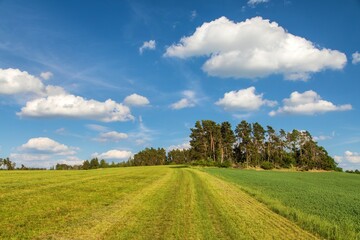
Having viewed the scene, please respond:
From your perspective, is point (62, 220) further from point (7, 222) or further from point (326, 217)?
point (326, 217)

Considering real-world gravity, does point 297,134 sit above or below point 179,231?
above

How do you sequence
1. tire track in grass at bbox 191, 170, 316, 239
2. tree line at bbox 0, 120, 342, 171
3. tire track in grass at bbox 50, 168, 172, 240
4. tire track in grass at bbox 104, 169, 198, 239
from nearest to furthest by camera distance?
tire track in grass at bbox 50, 168, 172, 240 → tire track in grass at bbox 104, 169, 198, 239 → tire track in grass at bbox 191, 170, 316, 239 → tree line at bbox 0, 120, 342, 171

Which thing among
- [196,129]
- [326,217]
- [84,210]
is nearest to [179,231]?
[84,210]

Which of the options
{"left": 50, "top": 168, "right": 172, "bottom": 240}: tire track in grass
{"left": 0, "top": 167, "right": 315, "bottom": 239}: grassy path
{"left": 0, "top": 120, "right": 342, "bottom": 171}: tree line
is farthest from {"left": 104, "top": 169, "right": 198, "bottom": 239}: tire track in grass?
{"left": 0, "top": 120, "right": 342, "bottom": 171}: tree line

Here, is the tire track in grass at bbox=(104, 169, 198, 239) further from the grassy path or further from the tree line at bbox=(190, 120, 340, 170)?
the tree line at bbox=(190, 120, 340, 170)

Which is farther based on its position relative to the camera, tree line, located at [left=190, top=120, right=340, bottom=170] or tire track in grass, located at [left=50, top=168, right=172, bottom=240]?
tree line, located at [left=190, top=120, right=340, bottom=170]

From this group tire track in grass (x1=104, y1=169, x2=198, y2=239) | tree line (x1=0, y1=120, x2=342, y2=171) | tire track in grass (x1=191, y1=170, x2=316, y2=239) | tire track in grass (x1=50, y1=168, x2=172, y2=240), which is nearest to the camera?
tire track in grass (x1=50, y1=168, x2=172, y2=240)

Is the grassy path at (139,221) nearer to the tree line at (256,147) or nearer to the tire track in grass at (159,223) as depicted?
the tire track in grass at (159,223)

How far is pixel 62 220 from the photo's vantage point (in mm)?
12500

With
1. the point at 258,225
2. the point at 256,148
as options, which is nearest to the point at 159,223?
the point at 258,225

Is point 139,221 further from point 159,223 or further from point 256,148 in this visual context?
point 256,148

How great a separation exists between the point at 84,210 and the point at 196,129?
109754 mm

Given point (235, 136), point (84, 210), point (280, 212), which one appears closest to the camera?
point (84, 210)

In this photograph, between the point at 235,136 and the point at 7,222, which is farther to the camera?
the point at 235,136
